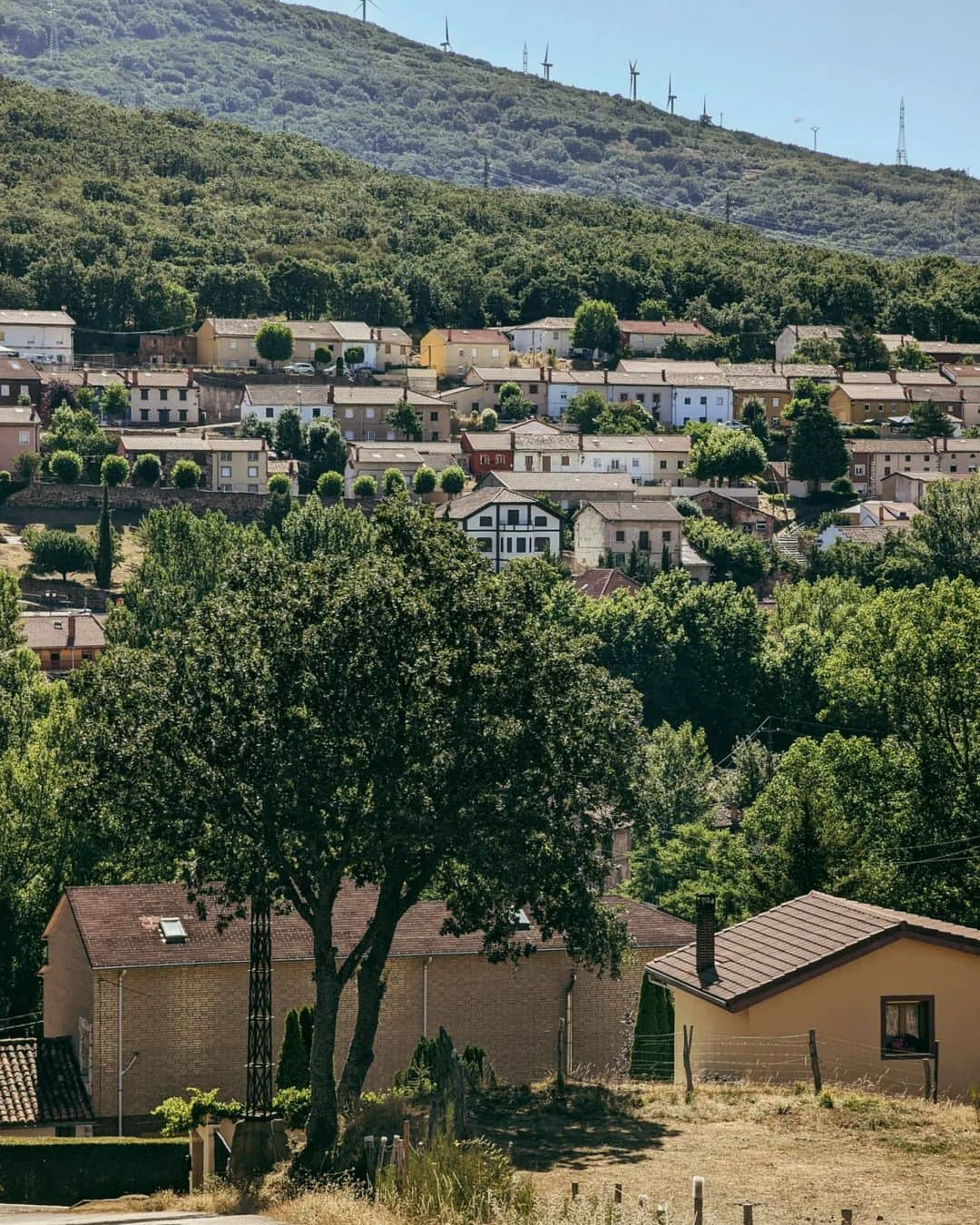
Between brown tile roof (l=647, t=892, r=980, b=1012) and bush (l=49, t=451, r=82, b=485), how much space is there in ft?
217

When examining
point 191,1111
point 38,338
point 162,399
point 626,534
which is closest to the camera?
point 191,1111

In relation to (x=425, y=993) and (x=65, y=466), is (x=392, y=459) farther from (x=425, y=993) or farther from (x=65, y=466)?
(x=425, y=993)

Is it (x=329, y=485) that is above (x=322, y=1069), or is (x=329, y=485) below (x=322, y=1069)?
above

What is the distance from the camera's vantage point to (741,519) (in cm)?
10556

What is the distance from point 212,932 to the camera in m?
34.4

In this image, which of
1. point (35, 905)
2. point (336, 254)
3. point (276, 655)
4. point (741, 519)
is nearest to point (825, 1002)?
point (276, 655)

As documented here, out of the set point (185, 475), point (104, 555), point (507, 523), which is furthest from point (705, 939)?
point (185, 475)

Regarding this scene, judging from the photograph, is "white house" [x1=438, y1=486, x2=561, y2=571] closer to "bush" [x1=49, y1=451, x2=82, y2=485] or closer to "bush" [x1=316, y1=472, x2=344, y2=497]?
"bush" [x1=316, y1=472, x2=344, y2=497]

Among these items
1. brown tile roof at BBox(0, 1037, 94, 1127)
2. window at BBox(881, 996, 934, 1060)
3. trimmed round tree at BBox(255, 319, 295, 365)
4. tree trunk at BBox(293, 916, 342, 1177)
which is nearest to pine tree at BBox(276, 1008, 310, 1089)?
brown tile roof at BBox(0, 1037, 94, 1127)

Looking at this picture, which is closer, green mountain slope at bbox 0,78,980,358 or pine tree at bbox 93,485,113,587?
pine tree at bbox 93,485,113,587

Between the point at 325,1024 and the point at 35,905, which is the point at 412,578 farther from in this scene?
the point at 35,905

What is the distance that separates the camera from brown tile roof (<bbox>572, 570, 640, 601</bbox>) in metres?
90.6

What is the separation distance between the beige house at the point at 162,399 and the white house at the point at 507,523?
1902 cm

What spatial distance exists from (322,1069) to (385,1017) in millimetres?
7252
